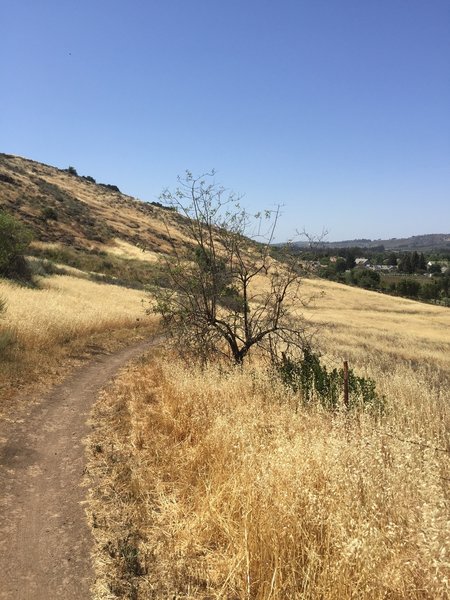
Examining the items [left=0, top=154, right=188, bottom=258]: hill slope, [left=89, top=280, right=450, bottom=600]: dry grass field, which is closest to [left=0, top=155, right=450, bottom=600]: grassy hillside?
[left=89, top=280, right=450, bottom=600]: dry grass field

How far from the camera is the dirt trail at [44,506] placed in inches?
147

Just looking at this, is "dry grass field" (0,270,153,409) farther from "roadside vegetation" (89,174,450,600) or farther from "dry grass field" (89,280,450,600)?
"dry grass field" (89,280,450,600)

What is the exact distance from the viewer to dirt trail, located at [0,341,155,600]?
373 cm

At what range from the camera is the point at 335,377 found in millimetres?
8461

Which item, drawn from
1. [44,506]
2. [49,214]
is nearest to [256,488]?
[44,506]

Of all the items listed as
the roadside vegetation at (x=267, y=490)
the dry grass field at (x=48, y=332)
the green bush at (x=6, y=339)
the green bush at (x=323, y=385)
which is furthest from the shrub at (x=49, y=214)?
the green bush at (x=323, y=385)

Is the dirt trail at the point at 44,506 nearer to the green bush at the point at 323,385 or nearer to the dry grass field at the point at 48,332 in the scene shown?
the dry grass field at the point at 48,332

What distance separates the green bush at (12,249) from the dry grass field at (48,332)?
3032 mm

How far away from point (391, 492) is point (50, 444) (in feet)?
17.1

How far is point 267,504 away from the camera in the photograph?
3.93m

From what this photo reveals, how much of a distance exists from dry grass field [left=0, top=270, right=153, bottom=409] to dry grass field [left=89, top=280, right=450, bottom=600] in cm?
429

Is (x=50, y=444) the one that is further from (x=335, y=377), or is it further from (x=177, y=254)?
(x=177, y=254)

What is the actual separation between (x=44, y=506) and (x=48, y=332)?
9.58 m

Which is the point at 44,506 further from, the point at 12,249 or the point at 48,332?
the point at 12,249
